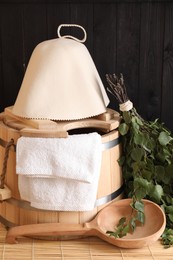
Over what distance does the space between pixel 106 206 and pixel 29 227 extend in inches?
13.1

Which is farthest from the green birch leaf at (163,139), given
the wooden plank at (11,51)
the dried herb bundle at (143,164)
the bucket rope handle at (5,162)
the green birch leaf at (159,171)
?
the wooden plank at (11,51)

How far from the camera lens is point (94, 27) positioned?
2072mm

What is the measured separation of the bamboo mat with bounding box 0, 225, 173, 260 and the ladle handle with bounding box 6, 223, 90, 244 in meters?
0.05

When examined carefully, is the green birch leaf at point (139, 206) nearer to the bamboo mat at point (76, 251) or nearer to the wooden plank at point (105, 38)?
the bamboo mat at point (76, 251)

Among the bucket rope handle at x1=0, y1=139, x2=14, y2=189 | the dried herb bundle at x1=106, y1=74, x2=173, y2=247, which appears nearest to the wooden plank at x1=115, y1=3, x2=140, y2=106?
the dried herb bundle at x1=106, y1=74, x2=173, y2=247

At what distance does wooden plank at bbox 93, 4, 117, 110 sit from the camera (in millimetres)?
2047

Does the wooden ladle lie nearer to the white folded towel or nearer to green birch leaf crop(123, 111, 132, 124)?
the white folded towel

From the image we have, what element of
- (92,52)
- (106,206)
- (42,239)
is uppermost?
(92,52)

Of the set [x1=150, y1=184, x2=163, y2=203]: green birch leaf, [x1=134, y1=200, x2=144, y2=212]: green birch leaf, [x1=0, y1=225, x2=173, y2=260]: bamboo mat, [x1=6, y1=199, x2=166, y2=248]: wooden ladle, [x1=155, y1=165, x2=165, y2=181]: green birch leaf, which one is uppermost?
[x1=155, y1=165, x2=165, y2=181]: green birch leaf

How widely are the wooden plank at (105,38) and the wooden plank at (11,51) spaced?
39 centimetres

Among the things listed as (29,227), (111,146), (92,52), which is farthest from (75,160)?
(92,52)

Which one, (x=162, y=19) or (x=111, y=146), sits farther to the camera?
(x=162, y=19)

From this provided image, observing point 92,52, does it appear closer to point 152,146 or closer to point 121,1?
point 121,1

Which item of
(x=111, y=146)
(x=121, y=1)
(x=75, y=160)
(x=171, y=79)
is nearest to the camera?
(x=75, y=160)
